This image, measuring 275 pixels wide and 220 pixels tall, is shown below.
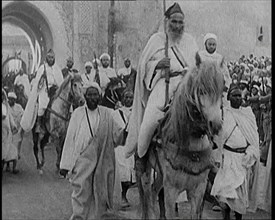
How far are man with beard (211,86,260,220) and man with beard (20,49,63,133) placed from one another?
0.89 metres

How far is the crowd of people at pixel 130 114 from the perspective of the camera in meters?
3.52

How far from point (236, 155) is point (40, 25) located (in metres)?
1.22

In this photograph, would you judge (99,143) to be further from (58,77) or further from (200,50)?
(200,50)

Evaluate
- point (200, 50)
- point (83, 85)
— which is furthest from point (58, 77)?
point (200, 50)

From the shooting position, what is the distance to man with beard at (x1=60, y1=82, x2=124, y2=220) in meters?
3.72

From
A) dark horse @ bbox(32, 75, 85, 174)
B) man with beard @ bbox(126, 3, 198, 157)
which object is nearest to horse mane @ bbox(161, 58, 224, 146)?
man with beard @ bbox(126, 3, 198, 157)

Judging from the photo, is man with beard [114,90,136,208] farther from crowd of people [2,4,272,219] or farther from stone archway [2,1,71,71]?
stone archway [2,1,71,71]

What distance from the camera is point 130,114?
149 inches

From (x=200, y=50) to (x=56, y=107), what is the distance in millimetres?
900

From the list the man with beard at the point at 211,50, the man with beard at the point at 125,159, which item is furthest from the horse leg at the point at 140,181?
the man with beard at the point at 211,50

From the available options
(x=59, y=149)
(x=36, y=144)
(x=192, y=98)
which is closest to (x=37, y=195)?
(x=36, y=144)

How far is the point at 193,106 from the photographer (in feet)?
10.3

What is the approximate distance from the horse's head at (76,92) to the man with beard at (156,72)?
0.33 metres

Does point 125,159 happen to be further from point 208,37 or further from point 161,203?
point 208,37
